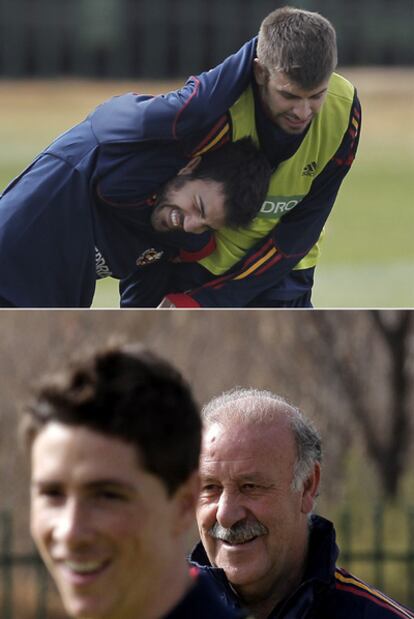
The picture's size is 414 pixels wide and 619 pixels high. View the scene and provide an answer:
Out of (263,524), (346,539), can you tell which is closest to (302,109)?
(263,524)

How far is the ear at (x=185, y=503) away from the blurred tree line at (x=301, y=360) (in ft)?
22.3

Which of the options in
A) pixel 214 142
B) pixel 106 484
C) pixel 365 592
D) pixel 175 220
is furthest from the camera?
pixel 175 220

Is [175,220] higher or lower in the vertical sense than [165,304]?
higher

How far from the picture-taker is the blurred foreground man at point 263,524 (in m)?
2.70

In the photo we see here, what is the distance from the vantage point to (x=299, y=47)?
130 inches

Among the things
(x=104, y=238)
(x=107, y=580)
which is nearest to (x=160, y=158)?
(x=104, y=238)

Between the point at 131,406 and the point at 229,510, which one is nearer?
the point at 131,406

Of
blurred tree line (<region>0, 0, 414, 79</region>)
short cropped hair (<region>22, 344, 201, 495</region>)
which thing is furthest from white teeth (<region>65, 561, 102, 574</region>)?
blurred tree line (<region>0, 0, 414, 79</region>)

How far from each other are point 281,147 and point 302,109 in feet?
0.36

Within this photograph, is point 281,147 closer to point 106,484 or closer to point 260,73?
point 260,73

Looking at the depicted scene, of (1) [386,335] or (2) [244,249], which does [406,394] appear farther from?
(2) [244,249]

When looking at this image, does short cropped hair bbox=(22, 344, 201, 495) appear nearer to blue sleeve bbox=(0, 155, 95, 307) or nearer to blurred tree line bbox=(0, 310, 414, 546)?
blue sleeve bbox=(0, 155, 95, 307)

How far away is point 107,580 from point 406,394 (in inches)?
325

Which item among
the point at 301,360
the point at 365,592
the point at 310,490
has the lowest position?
the point at 301,360
